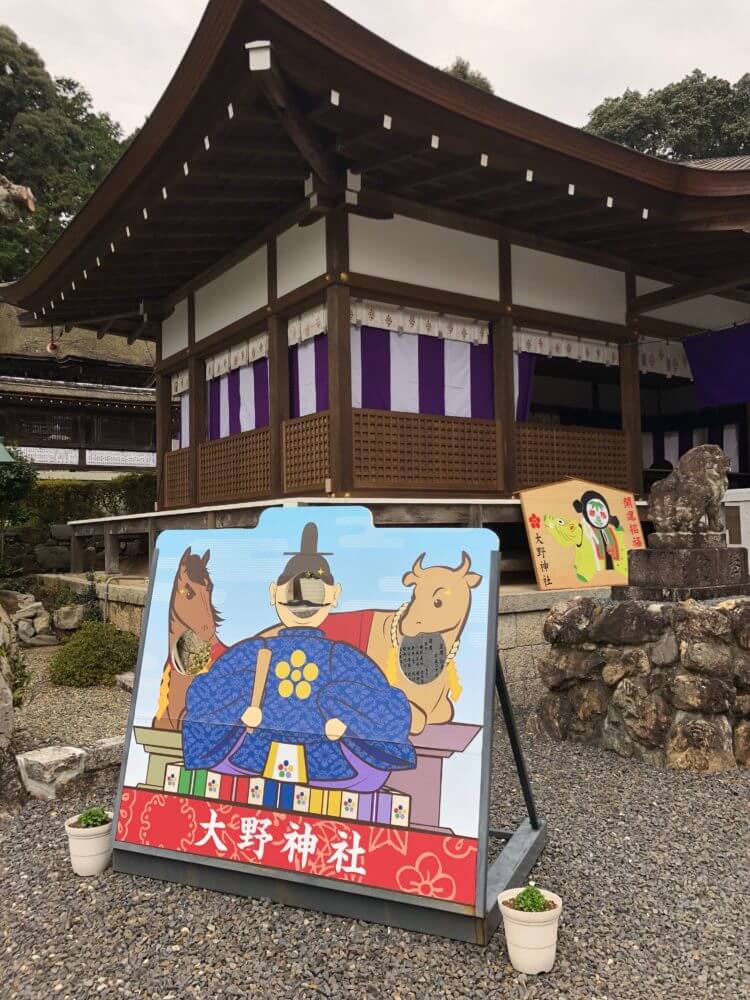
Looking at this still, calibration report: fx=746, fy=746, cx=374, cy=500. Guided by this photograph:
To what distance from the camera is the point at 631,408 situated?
9.12m

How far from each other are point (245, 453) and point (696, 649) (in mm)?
5708

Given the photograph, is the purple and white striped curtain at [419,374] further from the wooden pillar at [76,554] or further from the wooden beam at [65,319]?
the wooden pillar at [76,554]

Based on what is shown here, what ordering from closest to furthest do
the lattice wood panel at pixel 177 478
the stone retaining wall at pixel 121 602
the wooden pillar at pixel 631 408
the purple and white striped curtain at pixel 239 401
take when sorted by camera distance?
the stone retaining wall at pixel 121 602
the purple and white striped curtain at pixel 239 401
the wooden pillar at pixel 631 408
the lattice wood panel at pixel 177 478

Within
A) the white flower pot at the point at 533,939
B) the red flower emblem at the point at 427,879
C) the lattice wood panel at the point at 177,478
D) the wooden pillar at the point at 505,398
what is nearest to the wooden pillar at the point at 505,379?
the wooden pillar at the point at 505,398

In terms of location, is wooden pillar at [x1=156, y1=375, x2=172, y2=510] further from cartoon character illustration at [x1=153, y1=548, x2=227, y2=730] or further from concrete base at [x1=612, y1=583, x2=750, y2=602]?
cartoon character illustration at [x1=153, y1=548, x2=227, y2=730]

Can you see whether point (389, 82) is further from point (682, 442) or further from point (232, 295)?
point (682, 442)

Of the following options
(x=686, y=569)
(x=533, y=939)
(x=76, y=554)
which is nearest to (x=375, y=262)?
(x=686, y=569)

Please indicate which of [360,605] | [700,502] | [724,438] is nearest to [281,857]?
[360,605]

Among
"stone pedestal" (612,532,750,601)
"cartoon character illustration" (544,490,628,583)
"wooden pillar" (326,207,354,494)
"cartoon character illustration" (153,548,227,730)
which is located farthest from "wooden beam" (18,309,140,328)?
"cartoon character illustration" (153,548,227,730)

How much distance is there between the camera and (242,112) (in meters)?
5.51

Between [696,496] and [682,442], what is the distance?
879 cm

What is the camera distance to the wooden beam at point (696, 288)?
8414mm

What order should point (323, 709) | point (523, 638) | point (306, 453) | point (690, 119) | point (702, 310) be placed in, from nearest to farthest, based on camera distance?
point (323, 709) → point (523, 638) → point (306, 453) → point (702, 310) → point (690, 119)

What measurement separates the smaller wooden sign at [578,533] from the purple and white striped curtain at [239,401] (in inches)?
133
